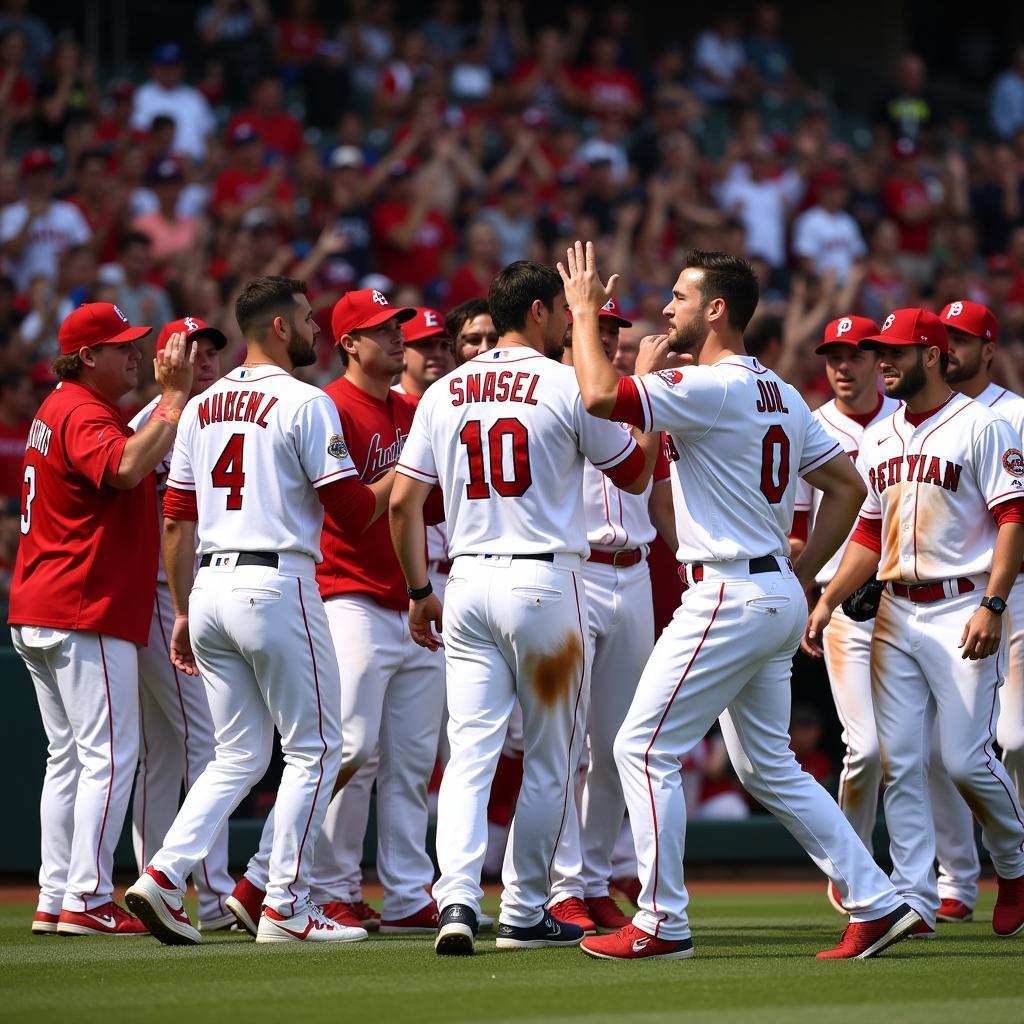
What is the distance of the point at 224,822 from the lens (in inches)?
232

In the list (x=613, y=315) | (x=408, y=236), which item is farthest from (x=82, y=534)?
(x=408, y=236)

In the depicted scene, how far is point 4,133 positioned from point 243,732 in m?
9.17

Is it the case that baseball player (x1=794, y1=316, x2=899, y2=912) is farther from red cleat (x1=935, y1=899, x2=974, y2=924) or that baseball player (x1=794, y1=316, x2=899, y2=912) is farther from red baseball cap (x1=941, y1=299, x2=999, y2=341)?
red cleat (x1=935, y1=899, x2=974, y2=924)

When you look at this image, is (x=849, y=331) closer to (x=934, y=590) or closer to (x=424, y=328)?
(x=934, y=590)

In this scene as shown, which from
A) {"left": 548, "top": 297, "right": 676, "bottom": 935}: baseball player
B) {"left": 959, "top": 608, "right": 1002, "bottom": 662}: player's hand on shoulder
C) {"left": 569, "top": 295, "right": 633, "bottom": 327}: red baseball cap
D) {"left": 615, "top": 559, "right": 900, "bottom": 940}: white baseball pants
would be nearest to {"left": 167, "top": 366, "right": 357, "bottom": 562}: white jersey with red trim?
{"left": 569, "top": 295, "right": 633, "bottom": 327}: red baseball cap

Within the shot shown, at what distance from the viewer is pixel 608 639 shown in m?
6.57

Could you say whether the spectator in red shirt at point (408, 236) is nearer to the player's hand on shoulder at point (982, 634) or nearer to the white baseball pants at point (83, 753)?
the white baseball pants at point (83, 753)

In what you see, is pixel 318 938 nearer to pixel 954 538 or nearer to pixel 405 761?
pixel 405 761

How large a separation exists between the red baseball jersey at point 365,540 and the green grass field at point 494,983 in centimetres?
135

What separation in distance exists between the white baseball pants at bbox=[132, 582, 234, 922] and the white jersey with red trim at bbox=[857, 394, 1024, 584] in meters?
2.77

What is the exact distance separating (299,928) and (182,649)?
1.13 metres

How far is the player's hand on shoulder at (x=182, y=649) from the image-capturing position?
6152mm

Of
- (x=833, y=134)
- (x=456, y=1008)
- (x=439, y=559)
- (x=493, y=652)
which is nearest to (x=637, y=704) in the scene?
(x=493, y=652)

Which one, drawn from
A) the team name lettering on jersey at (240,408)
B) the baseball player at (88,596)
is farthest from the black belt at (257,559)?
the baseball player at (88,596)
